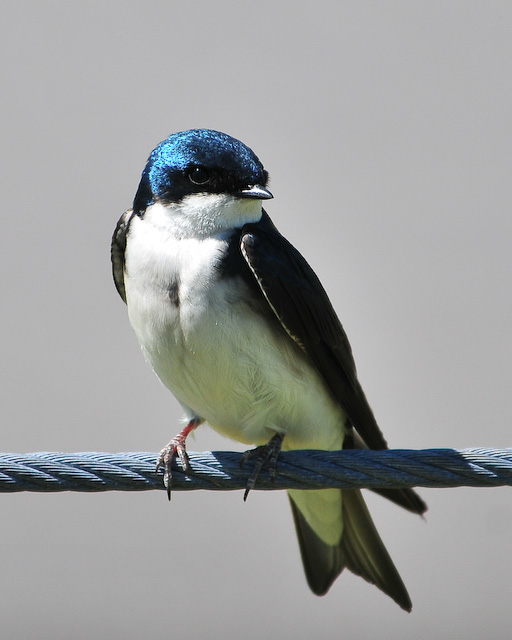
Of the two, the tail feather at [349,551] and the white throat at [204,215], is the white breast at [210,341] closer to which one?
the white throat at [204,215]

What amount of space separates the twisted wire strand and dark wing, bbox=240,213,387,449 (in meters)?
0.66

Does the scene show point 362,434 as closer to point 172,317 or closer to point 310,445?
point 310,445

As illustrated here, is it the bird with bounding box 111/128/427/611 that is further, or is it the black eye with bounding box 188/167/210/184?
the black eye with bounding box 188/167/210/184

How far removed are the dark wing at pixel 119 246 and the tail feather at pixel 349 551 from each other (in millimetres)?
1116

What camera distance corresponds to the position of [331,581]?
3596 millimetres

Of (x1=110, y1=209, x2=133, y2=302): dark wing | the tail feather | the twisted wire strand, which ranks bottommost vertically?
the tail feather

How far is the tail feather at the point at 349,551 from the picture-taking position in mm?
3373

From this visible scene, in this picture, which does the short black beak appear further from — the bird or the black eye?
the black eye

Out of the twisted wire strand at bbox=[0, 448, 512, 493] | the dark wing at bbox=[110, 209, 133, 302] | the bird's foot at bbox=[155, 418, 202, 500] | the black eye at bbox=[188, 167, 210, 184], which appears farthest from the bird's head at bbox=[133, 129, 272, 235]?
the twisted wire strand at bbox=[0, 448, 512, 493]

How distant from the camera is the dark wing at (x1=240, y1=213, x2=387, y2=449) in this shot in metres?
3.04

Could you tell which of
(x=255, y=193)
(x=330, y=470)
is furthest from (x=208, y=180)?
(x=330, y=470)

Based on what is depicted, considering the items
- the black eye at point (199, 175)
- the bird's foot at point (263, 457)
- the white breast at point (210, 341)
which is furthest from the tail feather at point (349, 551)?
the black eye at point (199, 175)

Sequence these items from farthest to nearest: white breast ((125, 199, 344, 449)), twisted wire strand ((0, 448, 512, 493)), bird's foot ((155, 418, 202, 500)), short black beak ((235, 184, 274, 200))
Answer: short black beak ((235, 184, 274, 200)) → white breast ((125, 199, 344, 449)) → bird's foot ((155, 418, 202, 500)) → twisted wire strand ((0, 448, 512, 493))

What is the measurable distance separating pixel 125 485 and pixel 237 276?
2.80 ft
